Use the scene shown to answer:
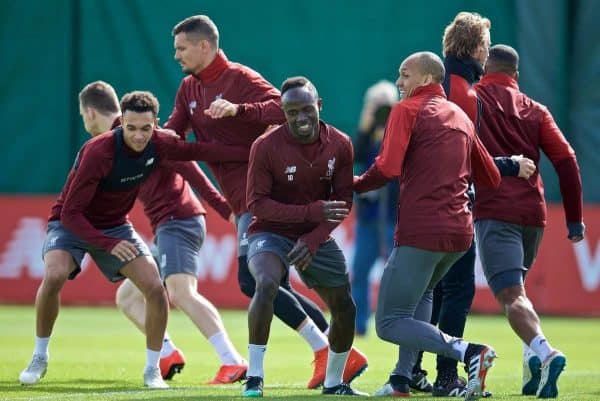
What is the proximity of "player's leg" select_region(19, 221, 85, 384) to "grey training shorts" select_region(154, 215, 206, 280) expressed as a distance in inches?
30.4

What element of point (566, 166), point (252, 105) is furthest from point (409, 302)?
point (252, 105)

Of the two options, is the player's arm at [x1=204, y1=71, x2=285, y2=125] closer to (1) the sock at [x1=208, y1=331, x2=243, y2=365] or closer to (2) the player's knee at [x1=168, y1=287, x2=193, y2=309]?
(2) the player's knee at [x1=168, y1=287, x2=193, y2=309]

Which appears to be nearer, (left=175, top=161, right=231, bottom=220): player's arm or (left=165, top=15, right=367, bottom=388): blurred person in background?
(left=165, top=15, right=367, bottom=388): blurred person in background

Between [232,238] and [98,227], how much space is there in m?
8.10

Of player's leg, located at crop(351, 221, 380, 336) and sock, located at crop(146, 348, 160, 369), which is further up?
sock, located at crop(146, 348, 160, 369)

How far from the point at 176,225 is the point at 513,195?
2861mm

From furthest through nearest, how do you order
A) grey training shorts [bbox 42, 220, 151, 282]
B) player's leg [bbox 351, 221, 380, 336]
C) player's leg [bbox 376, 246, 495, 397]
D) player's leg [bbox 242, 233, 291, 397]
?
player's leg [bbox 351, 221, 380, 336], grey training shorts [bbox 42, 220, 151, 282], player's leg [bbox 242, 233, 291, 397], player's leg [bbox 376, 246, 495, 397]

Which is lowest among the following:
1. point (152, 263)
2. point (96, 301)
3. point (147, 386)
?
point (96, 301)

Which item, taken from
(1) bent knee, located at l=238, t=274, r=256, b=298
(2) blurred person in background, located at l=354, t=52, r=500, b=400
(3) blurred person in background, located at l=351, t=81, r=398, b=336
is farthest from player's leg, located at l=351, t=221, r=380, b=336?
(2) blurred person in background, located at l=354, t=52, r=500, b=400

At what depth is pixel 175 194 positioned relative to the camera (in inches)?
424

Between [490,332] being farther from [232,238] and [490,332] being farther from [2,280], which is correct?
[2,280]

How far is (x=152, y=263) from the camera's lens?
31.9ft

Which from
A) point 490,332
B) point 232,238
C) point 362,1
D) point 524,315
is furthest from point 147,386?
point 362,1

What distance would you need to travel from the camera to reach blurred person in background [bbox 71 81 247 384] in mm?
10422
